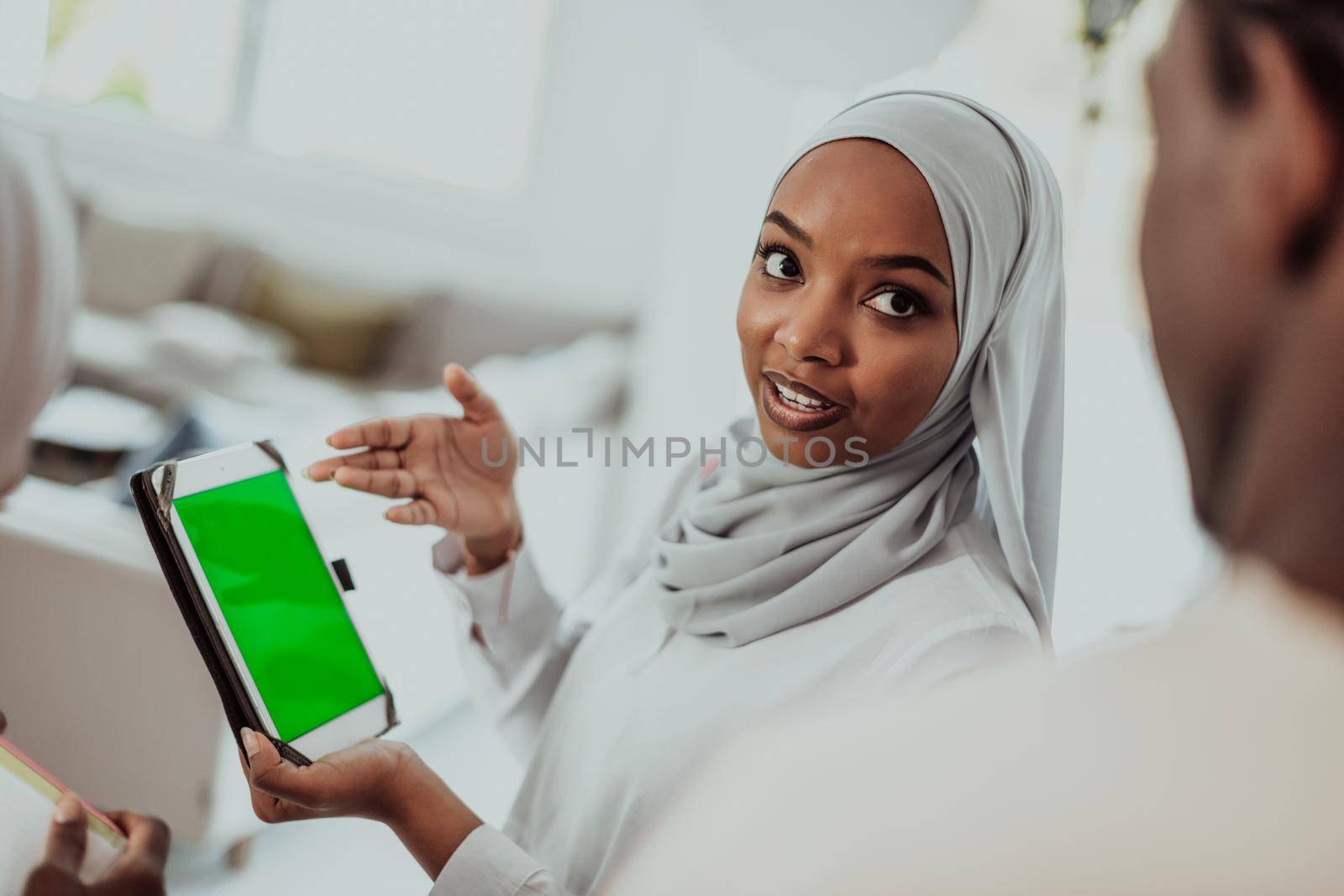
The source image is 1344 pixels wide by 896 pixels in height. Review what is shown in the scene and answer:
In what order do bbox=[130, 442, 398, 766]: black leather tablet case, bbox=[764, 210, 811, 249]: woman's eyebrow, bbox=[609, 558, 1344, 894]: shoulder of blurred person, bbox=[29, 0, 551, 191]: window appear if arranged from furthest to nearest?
1. bbox=[29, 0, 551, 191]: window
2. bbox=[764, 210, 811, 249]: woman's eyebrow
3. bbox=[130, 442, 398, 766]: black leather tablet case
4. bbox=[609, 558, 1344, 894]: shoulder of blurred person

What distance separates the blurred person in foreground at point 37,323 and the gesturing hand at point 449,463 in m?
0.23

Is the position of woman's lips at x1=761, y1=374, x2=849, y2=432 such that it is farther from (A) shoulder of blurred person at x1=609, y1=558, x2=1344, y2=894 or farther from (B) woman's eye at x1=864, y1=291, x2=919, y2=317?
(A) shoulder of blurred person at x1=609, y1=558, x2=1344, y2=894

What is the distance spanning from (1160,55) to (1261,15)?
0.07 ft

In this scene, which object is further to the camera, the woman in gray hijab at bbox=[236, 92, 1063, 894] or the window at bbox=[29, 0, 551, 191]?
the window at bbox=[29, 0, 551, 191]

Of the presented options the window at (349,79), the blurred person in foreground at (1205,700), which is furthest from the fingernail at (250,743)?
the window at (349,79)

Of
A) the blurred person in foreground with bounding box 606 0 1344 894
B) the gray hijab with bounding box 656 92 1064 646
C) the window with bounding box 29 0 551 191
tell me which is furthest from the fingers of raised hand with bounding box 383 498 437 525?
the window with bounding box 29 0 551 191

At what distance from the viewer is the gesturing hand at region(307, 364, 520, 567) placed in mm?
719

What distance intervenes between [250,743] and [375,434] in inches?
9.1

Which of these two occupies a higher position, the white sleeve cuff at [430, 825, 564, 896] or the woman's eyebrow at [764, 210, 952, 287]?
the woman's eyebrow at [764, 210, 952, 287]

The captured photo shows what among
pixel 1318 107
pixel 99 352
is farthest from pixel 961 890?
pixel 99 352

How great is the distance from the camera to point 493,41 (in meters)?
3.22

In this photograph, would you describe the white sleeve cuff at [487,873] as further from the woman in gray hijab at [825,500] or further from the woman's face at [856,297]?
the woman's face at [856,297]

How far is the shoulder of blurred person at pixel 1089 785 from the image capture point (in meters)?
0.18

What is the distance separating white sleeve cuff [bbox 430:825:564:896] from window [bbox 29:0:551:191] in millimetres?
2900
